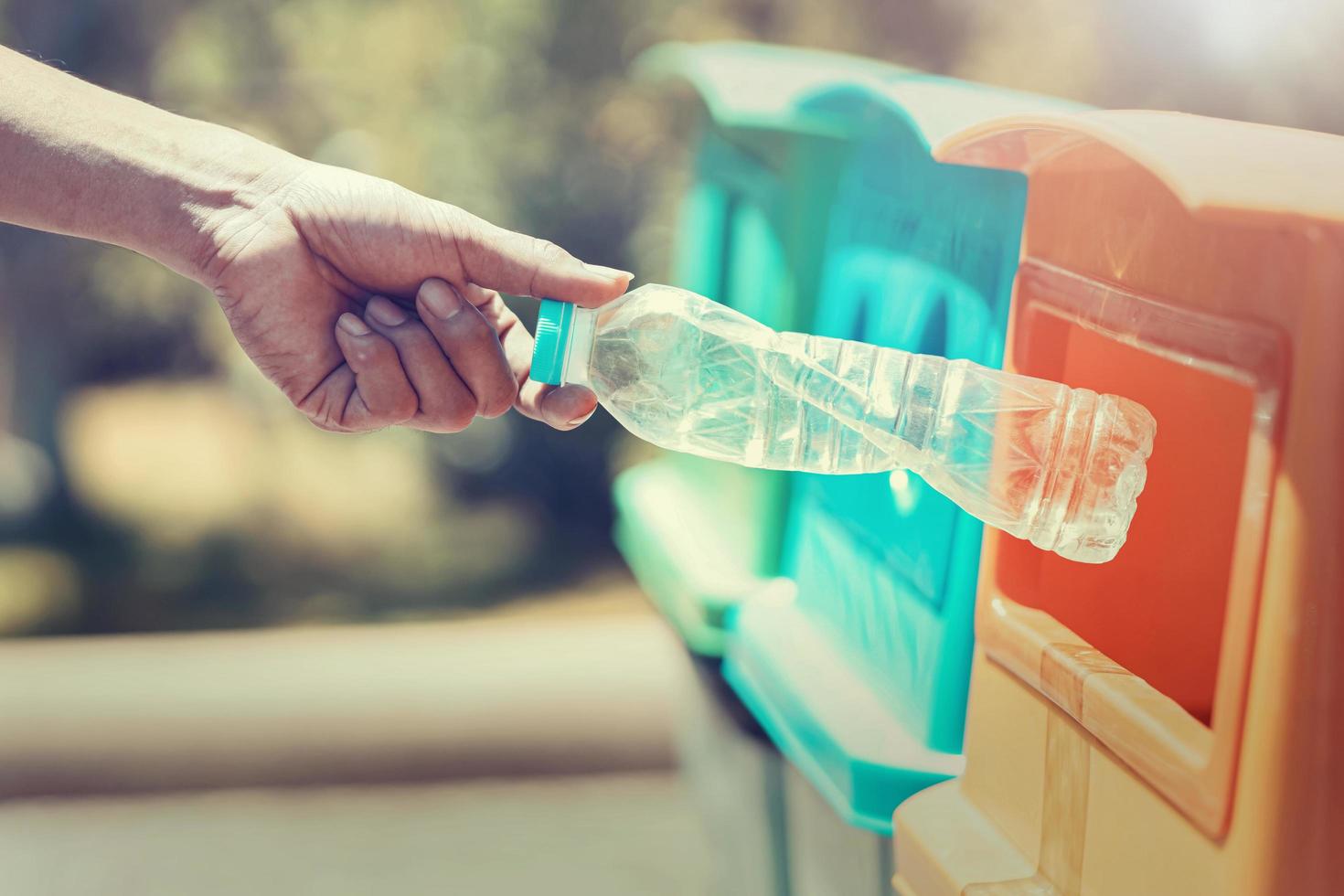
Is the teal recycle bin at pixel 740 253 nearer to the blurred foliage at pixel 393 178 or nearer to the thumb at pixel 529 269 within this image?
the thumb at pixel 529 269

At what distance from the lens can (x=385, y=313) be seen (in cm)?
146

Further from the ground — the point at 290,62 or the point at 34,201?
the point at 290,62

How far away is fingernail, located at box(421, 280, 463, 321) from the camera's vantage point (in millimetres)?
1424

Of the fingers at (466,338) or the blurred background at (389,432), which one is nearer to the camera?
the fingers at (466,338)

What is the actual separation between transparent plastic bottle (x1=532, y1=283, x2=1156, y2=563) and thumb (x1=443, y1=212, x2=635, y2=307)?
0.08ft

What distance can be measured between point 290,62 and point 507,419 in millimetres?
1461

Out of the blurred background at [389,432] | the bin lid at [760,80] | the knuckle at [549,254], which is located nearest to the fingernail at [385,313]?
the knuckle at [549,254]

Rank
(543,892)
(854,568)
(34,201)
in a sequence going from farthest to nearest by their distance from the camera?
(543,892)
(854,568)
(34,201)

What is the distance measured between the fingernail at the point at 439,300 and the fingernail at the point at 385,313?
0.18 ft

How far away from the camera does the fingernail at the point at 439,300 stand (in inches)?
56.1

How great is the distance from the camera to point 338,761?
3.07 m

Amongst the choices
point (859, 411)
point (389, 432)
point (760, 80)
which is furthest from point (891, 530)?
point (389, 432)

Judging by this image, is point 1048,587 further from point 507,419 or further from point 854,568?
point 507,419

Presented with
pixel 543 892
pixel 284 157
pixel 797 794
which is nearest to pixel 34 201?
pixel 284 157
